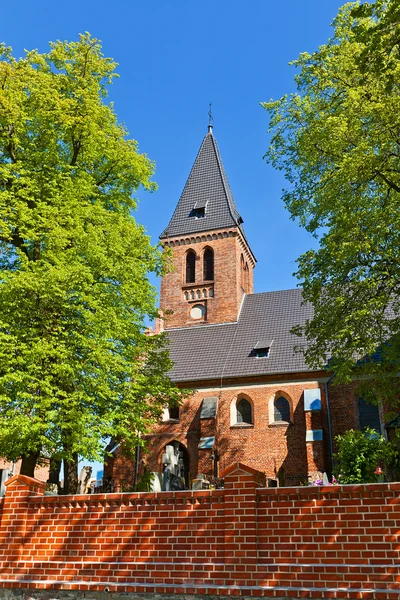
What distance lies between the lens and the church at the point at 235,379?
21.6 m

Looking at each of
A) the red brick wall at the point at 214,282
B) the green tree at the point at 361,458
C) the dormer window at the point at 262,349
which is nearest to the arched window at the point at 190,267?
the red brick wall at the point at 214,282

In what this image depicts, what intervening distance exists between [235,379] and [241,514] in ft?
58.5

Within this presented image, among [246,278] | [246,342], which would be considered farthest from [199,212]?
[246,342]

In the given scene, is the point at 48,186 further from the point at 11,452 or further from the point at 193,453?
the point at 193,453

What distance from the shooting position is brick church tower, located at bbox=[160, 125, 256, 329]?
29.0m

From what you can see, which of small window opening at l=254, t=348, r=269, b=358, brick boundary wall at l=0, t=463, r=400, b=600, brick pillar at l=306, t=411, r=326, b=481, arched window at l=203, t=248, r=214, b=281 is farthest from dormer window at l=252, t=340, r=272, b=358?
brick boundary wall at l=0, t=463, r=400, b=600

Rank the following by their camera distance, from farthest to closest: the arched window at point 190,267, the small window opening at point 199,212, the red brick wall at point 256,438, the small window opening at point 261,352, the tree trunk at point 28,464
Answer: the small window opening at point 199,212 → the arched window at point 190,267 → the small window opening at point 261,352 → the red brick wall at point 256,438 → the tree trunk at point 28,464

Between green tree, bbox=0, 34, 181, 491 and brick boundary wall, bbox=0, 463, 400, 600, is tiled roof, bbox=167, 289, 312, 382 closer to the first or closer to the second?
green tree, bbox=0, 34, 181, 491

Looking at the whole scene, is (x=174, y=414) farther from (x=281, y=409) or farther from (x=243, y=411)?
(x=281, y=409)

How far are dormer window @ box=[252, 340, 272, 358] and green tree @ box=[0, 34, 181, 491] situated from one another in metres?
9.77

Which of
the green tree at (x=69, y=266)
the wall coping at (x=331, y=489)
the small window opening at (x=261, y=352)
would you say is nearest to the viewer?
the wall coping at (x=331, y=489)

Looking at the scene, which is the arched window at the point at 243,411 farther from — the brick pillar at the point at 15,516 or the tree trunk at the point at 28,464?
the brick pillar at the point at 15,516

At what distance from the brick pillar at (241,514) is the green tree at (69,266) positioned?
555cm

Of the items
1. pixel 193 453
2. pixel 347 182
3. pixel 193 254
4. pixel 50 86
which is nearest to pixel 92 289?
pixel 50 86
